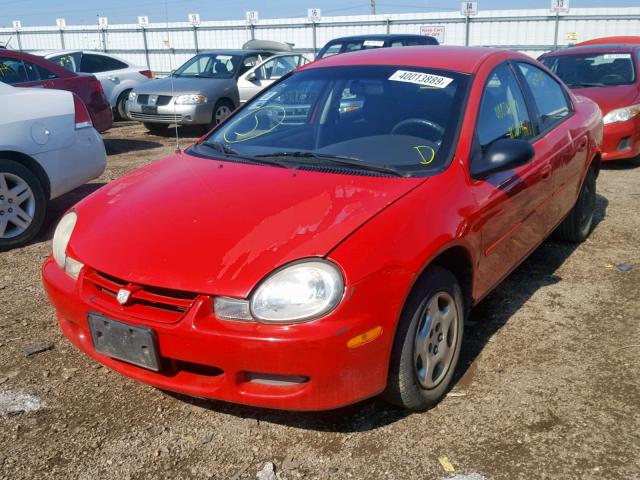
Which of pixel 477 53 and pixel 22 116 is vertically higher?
pixel 477 53

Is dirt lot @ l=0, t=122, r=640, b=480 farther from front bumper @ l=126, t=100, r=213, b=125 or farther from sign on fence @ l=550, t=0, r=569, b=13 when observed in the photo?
sign on fence @ l=550, t=0, r=569, b=13

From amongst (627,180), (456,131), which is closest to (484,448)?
(456,131)

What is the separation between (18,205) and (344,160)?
10.3ft

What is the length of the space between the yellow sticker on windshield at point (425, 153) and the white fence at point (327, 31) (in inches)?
662

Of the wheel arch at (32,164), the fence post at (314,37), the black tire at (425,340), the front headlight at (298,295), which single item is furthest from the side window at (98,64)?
the front headlight at (298,295)

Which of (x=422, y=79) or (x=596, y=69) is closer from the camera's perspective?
(x=422, y=79)

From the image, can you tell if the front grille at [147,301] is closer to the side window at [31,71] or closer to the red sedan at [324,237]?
the red sedan at [324,237]

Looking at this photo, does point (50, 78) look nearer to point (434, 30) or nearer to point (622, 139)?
point (622, 139)

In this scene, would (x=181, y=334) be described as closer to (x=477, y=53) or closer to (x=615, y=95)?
(x=477, y=53)

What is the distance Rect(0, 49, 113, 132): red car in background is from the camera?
741cm

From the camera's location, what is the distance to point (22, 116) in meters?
5.04

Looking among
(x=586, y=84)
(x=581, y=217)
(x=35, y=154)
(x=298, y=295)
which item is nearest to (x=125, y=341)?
(x=298, y=295)

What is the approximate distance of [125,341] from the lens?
2.44m

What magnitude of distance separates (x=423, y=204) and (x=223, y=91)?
903 centimetres
